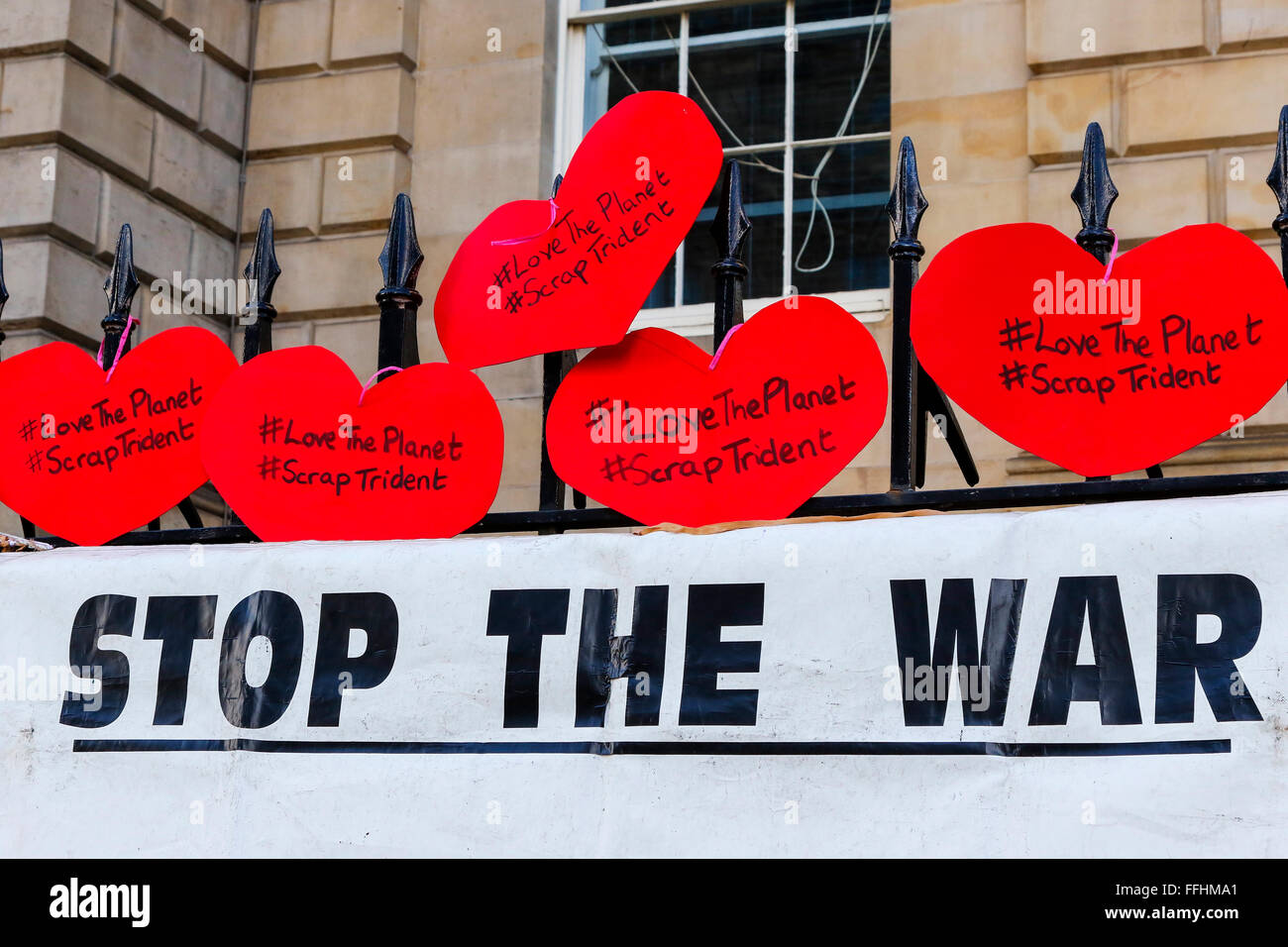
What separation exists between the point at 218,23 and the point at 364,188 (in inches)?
54.5

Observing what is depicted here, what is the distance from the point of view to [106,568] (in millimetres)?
3842

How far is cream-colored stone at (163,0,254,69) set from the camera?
8664mm

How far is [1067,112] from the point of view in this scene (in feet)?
24.6

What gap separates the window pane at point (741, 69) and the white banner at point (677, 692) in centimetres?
546

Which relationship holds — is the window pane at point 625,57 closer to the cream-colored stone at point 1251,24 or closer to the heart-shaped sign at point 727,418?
the cream-colored stone at point 1251,24

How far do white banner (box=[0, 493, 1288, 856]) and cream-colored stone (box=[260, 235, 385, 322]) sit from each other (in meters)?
4.94

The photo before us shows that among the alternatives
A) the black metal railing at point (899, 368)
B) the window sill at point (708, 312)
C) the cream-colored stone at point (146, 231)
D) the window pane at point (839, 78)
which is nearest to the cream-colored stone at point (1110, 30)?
the window pane at point (839, 78)

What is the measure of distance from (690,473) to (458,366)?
2.35ft

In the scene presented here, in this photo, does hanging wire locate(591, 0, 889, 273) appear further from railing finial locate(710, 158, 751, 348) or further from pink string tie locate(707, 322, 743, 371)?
pink string tie locate(707, 322, 743, 371)

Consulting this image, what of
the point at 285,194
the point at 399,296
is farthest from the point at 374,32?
the point at 399,296

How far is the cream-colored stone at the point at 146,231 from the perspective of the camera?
26.7 feet
